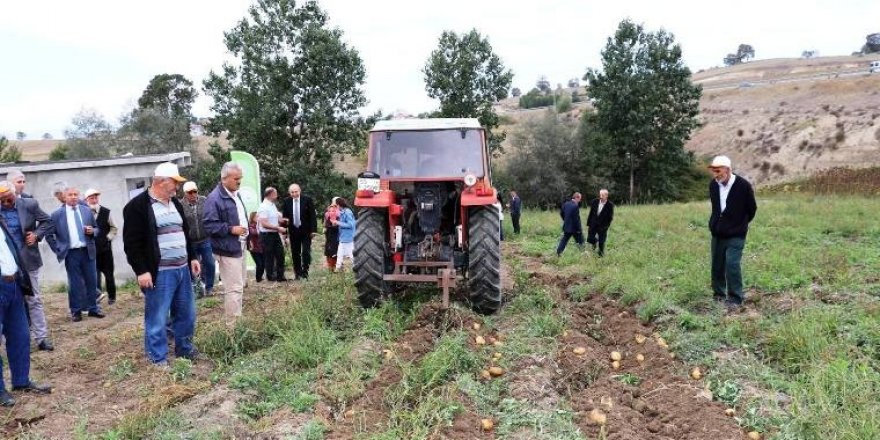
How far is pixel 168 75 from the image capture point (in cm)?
4425

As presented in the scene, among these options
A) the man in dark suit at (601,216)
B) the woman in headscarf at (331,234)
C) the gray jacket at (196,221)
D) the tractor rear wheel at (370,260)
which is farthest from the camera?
the man in dark suit at (601,216)

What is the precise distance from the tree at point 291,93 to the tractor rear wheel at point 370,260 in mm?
20602

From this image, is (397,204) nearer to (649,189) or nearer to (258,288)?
(258,288)

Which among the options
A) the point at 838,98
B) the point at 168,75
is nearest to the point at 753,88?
the point at 838,98

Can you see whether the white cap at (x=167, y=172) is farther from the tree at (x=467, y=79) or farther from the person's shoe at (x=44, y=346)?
the tree at (x=467, y=79)

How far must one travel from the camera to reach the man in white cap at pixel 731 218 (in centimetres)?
676

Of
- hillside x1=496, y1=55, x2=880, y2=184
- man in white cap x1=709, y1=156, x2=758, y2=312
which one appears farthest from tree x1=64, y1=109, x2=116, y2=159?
man in white cap x1=709, y1=156, x2=758, y2=312

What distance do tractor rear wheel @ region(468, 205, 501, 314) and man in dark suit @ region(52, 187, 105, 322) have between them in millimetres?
4799

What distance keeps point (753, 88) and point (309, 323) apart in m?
56.5

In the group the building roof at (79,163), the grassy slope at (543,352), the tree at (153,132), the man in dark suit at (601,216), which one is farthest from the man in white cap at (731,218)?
the tree at (153,132)

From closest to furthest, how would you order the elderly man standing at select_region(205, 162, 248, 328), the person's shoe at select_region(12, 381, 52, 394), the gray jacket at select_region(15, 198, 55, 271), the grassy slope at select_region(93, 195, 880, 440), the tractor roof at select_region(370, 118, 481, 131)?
1. the grassy slope at select_region(93, 195, 880, 440)
2. the person's shoe at select_region(12, 381, 52, 394)
3. the elderly man standing at select_region(205, 162, 248, 328)
4. the gray jacket at select_region(15, 198, 55, 271)
5. the tractor roof at select_region(370, 118, 481, 131)

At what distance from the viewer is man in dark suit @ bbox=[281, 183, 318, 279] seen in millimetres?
9500

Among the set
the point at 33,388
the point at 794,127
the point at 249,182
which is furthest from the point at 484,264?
the point at 794,127

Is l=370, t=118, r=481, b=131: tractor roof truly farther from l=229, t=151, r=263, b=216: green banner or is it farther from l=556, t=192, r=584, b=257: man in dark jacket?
l=556, t=192, r=584, b=257: man in dark jacket
